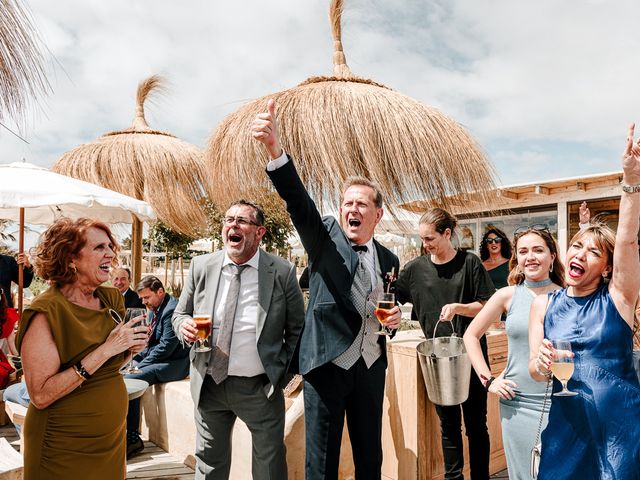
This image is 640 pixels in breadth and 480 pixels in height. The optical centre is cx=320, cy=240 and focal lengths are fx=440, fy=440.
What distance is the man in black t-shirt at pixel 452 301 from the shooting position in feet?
9.51

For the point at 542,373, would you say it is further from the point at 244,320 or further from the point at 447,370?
the point at 244,320

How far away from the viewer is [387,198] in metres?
3.77

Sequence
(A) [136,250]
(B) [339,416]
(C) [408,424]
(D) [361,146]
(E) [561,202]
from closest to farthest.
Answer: (B) [339,416] < (C) [408,424] < (D) [361,146] < (A) [136,250] < (E) [561,202]

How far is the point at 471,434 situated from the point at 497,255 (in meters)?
2.03

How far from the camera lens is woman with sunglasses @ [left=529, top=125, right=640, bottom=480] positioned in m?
1.67

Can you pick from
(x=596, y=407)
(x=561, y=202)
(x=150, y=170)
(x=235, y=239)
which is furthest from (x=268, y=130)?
(x=561, y=202)

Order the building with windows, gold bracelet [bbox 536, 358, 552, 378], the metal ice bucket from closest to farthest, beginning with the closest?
1. gold bracelet [bbox 536, 358, 552, 378]
2. the metal ice bucket
3. the building with windows

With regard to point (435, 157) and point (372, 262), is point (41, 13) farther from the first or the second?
point (435, 157)

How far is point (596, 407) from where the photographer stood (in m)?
1.71

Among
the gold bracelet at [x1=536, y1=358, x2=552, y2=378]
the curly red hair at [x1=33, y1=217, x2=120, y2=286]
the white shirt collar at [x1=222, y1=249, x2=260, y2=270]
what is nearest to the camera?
the gold bracelet at [x1=536, y1=358, x2=552, y2=378]

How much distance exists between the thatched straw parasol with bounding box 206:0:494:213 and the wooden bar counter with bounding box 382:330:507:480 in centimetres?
135

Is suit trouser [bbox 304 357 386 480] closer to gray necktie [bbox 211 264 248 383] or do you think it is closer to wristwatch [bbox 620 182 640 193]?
gray necktie [bbox 211 264 248 383]

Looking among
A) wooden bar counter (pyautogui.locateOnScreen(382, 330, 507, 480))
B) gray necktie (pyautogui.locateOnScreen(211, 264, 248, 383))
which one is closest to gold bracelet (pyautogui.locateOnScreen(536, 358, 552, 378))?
wooden bar counter (pyautogui.locateOnScreen(382, 330, 507, 480))

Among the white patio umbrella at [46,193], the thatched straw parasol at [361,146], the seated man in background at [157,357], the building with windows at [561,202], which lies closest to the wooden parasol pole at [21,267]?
the white patio umbrella at [46,193]
